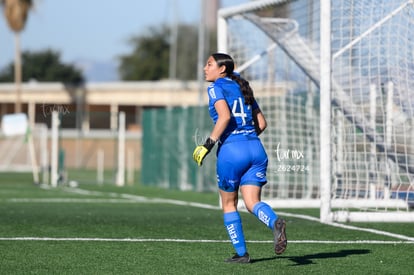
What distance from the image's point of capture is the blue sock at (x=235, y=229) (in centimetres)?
990

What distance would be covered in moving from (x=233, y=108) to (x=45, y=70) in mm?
96077

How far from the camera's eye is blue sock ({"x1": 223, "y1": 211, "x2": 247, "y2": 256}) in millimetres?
9898

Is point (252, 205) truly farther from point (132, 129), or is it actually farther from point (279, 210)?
point (132, 129)

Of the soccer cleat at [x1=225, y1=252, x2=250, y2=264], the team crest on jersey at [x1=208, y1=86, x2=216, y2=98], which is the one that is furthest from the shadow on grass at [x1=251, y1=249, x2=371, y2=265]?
the team crest on jersey at [x1=208, y1=86, x2=216, y2=98]

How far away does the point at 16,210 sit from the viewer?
56.6 feet

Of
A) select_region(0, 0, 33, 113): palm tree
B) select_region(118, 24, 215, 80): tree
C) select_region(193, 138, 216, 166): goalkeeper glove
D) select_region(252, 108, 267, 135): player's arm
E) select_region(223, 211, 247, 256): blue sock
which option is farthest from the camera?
select_region(118, 24, 215, 80): tree

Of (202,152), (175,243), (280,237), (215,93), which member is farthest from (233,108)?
(175,243)

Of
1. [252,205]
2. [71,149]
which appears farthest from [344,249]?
[71,149]

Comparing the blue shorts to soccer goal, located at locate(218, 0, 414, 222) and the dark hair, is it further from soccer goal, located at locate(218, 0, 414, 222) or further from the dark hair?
soccer goal, located at locate(218, 0, 414, 222)

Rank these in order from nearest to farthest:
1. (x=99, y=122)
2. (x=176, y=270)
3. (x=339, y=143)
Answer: (x=176, y=270) → (x=339, y=143) → (x=99, y=122)

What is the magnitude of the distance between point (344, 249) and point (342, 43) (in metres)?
6.52

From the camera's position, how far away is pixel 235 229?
990 centimetres

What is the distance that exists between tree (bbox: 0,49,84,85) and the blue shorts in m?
94.3

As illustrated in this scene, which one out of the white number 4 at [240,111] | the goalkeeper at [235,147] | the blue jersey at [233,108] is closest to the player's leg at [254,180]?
the goalkeeper at [235,147]
